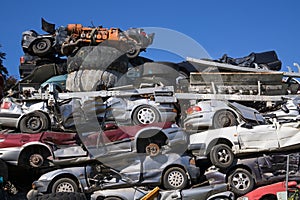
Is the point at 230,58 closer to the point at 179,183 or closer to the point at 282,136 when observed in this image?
the point at 282,136

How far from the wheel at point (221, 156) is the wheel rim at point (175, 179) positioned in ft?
2.88

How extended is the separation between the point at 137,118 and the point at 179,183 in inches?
110

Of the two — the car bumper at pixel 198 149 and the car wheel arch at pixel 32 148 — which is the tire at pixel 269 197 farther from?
the car wheel arch at pixel 32 148

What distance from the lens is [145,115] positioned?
13.4m

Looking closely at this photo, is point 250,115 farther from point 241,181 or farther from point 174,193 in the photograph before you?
point 174,193

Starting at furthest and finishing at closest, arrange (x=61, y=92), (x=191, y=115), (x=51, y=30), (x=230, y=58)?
(x=51, y=30) → (x=230, y=58) → (x=61, y=92) → (x=191, y=115)

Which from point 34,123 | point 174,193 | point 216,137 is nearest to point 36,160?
point 34,123

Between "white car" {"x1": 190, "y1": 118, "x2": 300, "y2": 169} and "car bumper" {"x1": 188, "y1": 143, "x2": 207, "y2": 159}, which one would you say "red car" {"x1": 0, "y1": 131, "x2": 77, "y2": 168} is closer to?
"car bumper" {"x1": 188, "y1": 143, "x2": 207, "y2": 159}

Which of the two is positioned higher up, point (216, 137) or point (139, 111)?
point (139, 111)

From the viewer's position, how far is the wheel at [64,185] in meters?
11.1

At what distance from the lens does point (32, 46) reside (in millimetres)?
18672

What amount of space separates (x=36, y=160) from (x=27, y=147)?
0.40 m

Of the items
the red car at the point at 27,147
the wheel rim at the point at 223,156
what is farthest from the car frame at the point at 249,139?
the red car at the point at 27,147

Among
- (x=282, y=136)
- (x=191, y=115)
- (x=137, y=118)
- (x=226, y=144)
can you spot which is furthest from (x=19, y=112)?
(x=282, y=136)
